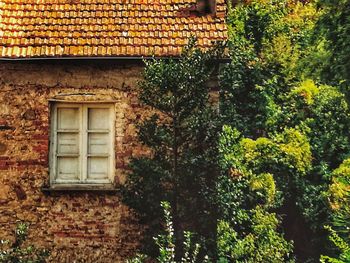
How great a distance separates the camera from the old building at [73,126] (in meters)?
9.30

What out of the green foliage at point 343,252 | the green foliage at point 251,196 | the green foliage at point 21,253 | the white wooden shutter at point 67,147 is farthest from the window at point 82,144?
the green foliage at point 343,252

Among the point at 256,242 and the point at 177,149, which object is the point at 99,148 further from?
the point at 256,242

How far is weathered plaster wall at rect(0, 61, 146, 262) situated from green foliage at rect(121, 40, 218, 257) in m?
1.29

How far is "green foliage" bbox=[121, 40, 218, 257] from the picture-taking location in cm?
802

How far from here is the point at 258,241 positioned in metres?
8.57

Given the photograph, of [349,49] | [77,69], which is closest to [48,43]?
[77,69]

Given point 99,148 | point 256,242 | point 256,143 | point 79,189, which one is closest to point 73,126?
point 99,148

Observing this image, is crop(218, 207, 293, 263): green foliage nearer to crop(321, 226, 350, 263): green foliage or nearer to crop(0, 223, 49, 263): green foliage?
crop(321, 226, 350, 263): green foliage

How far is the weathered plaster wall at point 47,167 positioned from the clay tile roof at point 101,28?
320 mm

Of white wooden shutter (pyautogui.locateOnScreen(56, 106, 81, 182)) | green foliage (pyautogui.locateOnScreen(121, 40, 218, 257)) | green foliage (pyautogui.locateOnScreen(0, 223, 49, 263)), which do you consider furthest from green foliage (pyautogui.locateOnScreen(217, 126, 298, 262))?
green foliage (pyautogui.locateOnScreen(0, 223, 49, 263))

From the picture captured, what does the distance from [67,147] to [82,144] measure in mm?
285

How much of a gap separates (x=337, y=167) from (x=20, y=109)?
5748mm

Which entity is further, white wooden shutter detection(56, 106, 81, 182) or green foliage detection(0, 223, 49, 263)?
white wooden shutter detection(56, 106, 81, 182)

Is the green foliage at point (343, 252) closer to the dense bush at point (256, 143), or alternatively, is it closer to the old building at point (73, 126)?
the dense bush at point (256, 143)
